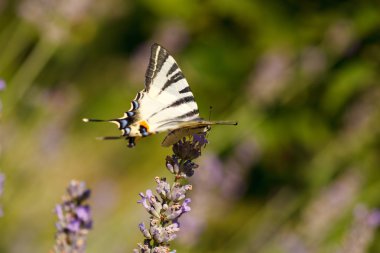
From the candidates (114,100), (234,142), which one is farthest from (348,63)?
(114,100)

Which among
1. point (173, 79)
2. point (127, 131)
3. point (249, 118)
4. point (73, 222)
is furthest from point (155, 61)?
point (249, 118)

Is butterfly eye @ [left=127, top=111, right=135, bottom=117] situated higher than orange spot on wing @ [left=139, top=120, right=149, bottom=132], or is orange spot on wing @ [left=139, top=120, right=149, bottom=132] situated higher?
butterfly eye @ [left=127, top=111, right=135, bottom=117]

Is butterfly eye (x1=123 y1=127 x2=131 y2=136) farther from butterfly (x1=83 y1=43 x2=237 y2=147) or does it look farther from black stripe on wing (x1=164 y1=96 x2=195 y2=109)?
black stripe on wing (x1=164 y1=96 x2=195 y2=109)

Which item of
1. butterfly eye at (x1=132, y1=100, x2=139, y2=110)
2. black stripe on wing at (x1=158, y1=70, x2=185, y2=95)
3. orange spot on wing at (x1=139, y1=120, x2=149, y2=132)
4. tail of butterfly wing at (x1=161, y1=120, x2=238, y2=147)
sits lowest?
tail of butterfly wing at (x1=161, y1=120, x2=238, y2=147)

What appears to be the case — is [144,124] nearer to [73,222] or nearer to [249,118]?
[73,222]

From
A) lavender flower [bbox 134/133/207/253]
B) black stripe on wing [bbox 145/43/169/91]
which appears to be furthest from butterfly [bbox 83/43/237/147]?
lavender flower [bbox 134/133/207/253]

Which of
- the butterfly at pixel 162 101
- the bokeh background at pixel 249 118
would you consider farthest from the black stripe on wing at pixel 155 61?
the bokeh background at pixel 249 118
